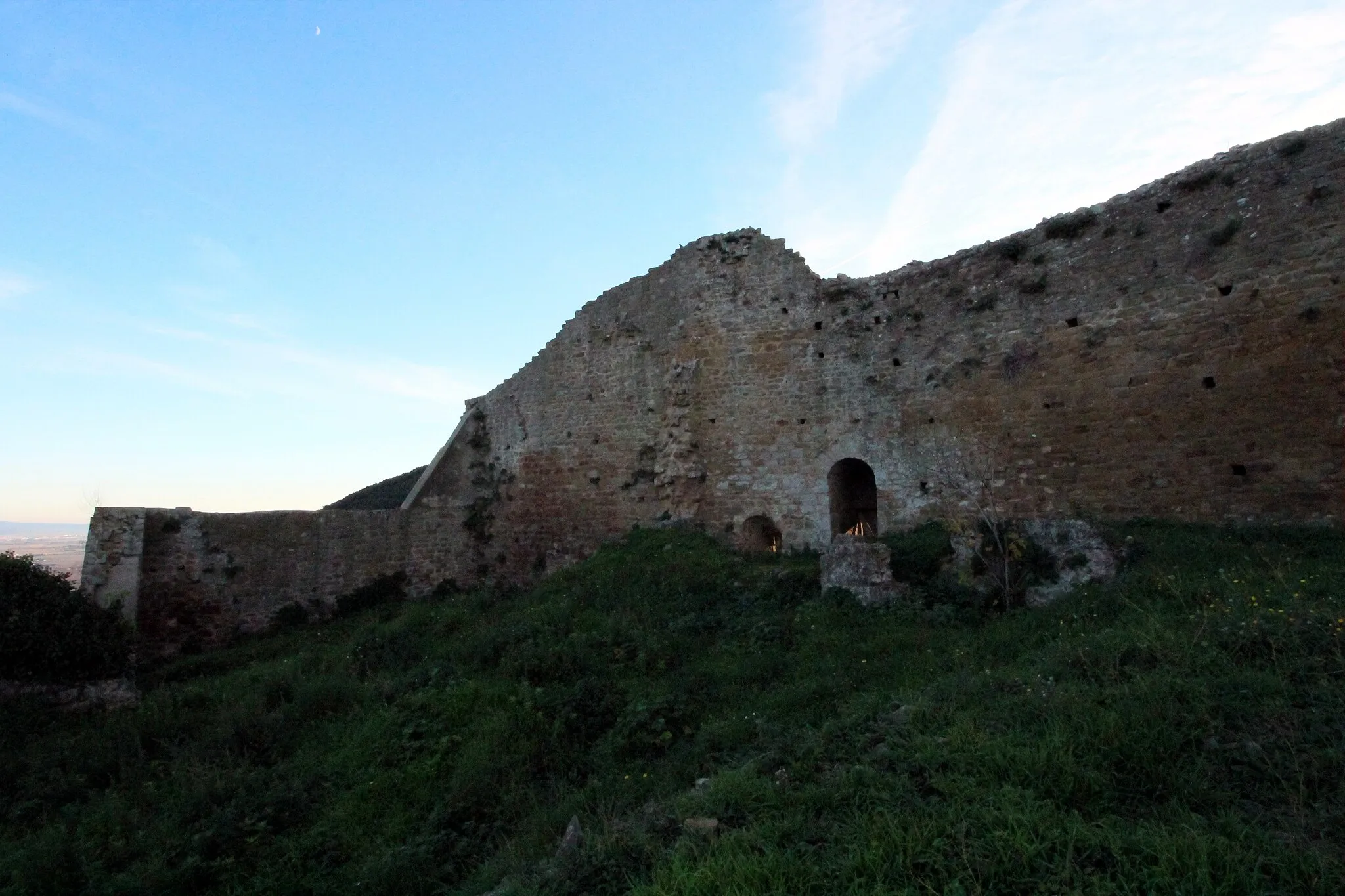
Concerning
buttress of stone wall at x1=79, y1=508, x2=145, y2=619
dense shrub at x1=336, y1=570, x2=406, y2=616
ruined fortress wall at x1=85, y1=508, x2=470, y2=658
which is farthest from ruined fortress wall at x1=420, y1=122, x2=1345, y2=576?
buttress of stone wall at x1=79, y1=508, x2=145, y2=619

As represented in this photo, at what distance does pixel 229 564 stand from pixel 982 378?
41.2 ft

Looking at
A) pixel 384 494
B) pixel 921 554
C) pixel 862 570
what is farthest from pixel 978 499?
pixel 384 494

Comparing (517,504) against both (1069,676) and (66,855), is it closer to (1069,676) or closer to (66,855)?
(66,855)

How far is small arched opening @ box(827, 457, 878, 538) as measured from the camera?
12516 millimetres

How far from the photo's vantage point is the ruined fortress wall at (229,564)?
1125 centimetres

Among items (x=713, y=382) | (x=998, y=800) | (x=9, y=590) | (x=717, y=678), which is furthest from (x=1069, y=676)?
(x=9, y=590)

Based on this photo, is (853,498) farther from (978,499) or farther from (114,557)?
(114,557)

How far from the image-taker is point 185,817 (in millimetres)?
6000

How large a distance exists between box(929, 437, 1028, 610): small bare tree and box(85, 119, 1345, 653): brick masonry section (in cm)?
8

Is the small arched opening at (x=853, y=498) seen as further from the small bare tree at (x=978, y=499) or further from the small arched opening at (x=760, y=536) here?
the small bare tree at (x=978, y=499)

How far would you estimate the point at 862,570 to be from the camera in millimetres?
8844

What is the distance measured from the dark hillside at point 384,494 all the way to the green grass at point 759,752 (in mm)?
11616

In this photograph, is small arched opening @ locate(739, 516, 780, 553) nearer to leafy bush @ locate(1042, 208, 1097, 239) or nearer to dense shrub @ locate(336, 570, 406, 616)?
leafy bush @ locate(1042, 208, 1097, 239)

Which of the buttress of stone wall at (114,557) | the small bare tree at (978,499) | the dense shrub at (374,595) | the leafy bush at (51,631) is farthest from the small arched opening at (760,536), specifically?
the buttress of stone wall at (114,557)
